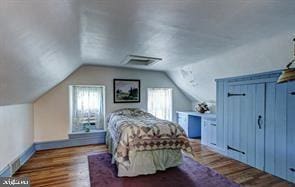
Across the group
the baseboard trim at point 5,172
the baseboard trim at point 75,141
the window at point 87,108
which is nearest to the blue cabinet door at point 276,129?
the baseboard trim at point 75,141

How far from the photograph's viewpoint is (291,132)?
284 cm

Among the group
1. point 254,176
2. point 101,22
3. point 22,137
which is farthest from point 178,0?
point 22,137

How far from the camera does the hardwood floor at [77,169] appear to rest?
2.84 meters

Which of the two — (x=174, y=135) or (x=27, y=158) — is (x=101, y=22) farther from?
(x=27, y=158)

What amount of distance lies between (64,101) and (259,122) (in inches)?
179

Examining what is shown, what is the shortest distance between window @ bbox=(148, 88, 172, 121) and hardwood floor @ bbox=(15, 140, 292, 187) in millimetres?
2028

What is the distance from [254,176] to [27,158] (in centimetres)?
441

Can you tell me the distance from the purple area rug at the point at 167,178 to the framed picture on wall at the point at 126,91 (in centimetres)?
227

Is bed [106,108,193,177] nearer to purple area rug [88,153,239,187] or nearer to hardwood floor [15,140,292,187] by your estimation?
purple area rug [88,153,239,187]

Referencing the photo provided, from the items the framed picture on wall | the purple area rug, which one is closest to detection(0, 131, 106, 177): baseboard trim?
the framed picture on wall

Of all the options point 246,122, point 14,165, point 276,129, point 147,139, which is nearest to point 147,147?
point 147,139

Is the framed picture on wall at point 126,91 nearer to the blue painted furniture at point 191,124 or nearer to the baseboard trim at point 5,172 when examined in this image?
the blue painted furniture at point 191,124

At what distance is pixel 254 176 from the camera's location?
3047 millimetres

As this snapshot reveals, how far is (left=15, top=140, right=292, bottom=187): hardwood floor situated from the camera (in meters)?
2.84
